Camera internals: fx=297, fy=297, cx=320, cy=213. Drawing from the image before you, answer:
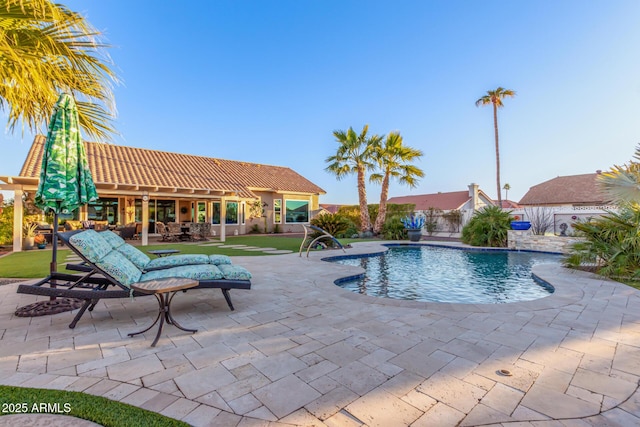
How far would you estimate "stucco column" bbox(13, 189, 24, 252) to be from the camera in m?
11.2

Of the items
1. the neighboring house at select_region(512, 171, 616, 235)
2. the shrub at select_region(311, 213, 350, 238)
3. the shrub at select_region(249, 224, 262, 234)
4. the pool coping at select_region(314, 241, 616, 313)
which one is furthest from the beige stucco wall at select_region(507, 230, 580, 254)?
the shrub at select_region(249, 224, 262, 234)

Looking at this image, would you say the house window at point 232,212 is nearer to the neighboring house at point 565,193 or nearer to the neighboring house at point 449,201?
the neighboring house at point 449,201

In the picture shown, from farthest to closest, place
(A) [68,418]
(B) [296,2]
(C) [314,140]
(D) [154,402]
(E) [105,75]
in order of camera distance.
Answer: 1. (C) [314,140]
2. (B) [296,2]
3. (E) [105,75]
4. (D) [154,402]
5. (A) [68,418]

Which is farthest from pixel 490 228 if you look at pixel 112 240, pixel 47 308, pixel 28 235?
pixel 28 235

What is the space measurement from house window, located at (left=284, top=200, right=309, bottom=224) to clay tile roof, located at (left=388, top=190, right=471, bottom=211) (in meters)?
15.3

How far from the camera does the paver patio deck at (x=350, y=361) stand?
2.03 metres

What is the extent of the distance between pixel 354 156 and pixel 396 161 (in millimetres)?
2508

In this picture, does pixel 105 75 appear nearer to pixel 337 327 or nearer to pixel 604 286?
pixel 337 327

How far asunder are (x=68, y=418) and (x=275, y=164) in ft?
84.7

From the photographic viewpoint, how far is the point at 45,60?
11.7ft

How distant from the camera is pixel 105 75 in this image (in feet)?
13.2

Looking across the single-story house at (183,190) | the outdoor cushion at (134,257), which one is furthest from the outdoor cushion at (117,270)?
the single-story house at (183,190)

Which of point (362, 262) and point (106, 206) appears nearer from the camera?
point (362, 262)

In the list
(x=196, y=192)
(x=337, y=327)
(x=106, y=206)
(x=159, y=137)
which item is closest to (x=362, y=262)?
(x=337, y=327)
